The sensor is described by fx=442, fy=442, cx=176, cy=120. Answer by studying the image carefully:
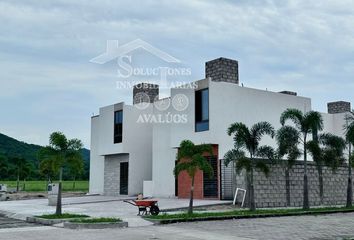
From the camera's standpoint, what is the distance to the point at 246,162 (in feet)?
60.9

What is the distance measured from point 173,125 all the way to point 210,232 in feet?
49.3

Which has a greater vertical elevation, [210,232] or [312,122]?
[312,122]

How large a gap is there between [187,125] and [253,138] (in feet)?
24.9

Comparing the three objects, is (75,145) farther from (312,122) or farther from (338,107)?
(338,107)

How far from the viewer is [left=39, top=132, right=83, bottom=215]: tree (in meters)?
16.5

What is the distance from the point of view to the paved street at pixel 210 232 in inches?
447

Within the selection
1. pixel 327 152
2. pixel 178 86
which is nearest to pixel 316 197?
pixel 327 152

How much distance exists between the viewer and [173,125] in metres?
27.1

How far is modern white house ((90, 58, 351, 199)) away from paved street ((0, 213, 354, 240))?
10.0m

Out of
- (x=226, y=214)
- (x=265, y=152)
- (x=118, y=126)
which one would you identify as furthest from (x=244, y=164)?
(x=118, y=126)

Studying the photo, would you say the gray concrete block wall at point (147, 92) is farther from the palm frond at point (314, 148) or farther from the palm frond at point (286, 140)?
the palm frond at point (314, 148)

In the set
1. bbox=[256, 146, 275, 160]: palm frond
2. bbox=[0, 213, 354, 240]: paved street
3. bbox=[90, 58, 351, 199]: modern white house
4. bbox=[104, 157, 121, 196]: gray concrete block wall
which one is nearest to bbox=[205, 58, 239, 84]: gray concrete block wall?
bbox=[90, 58, 351, 199]: modern white house

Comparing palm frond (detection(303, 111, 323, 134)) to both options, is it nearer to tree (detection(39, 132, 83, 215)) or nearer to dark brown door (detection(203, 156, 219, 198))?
dark brown door (detection(203, 156, 219, 198))

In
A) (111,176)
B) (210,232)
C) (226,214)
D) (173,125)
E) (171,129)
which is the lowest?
(210,232)
